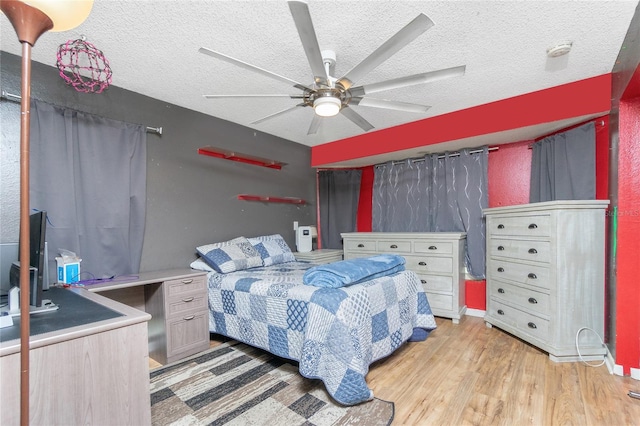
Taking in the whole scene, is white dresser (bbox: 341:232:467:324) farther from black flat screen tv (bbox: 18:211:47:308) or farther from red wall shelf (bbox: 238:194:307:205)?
black flat screen tv (bbox: 18:211:47:308)

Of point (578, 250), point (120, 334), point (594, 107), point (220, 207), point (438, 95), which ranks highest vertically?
point (438, 95)

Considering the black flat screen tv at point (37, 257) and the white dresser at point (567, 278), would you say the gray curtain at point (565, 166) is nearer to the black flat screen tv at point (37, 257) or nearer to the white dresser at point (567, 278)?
the white dresser at point (567, 278)

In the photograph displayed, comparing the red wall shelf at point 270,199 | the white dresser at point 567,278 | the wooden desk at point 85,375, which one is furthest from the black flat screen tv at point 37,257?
the white dresser at point 567,278

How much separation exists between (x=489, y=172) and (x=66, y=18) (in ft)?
12.4

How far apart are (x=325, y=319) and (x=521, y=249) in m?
2.01

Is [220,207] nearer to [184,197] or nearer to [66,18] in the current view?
[184,197]

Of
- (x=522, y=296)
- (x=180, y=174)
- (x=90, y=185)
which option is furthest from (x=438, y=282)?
(x=90, y=185)

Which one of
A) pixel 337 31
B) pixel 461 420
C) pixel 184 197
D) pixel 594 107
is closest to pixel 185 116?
pixel 184 197

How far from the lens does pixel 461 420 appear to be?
1.64 m

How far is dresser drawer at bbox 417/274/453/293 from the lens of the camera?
3.26 metres

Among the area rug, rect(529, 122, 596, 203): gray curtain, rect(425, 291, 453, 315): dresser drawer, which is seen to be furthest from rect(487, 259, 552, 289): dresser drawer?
the area rug

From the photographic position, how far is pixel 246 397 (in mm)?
1897

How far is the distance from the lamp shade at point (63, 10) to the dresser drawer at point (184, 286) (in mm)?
1921

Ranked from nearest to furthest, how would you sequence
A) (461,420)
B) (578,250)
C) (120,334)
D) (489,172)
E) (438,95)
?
(120,334), (461,420), (578,250), (438,95), (489,172)
